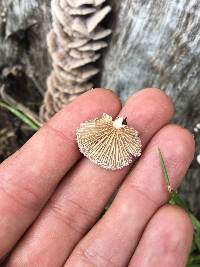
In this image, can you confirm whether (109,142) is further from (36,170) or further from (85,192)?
(36,170)

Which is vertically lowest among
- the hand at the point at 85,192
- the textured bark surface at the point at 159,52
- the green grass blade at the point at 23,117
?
the green grass blade at the point at 23,117

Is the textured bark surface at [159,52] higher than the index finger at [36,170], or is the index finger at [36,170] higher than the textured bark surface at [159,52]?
the textured bark surface at [159,52]

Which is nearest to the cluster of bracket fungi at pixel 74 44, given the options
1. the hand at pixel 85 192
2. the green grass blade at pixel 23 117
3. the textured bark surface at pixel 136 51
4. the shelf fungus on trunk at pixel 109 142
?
the textured bark surface at pixel 136 51

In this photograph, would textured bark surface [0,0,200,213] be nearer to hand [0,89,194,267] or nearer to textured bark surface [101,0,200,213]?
textured bark surface [101,0,200,213]

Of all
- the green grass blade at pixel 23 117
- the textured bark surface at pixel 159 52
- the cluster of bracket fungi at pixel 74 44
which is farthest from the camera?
the green grass blade at pixel 23 117

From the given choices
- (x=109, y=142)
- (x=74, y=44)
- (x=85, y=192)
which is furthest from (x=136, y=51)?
(x=85, y=192)

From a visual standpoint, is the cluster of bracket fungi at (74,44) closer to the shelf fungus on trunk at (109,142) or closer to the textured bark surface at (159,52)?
the textured bark surface at (159,52)

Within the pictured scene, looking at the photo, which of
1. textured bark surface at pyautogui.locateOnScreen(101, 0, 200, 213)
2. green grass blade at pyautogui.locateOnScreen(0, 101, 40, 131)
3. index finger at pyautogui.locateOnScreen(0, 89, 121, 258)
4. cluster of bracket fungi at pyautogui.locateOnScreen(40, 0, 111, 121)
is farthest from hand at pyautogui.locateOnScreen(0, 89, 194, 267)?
green grass blade at pyautogui.locateOnScreen(0, 101, 40, 131)

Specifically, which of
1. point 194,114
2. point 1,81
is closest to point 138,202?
point 194,114
